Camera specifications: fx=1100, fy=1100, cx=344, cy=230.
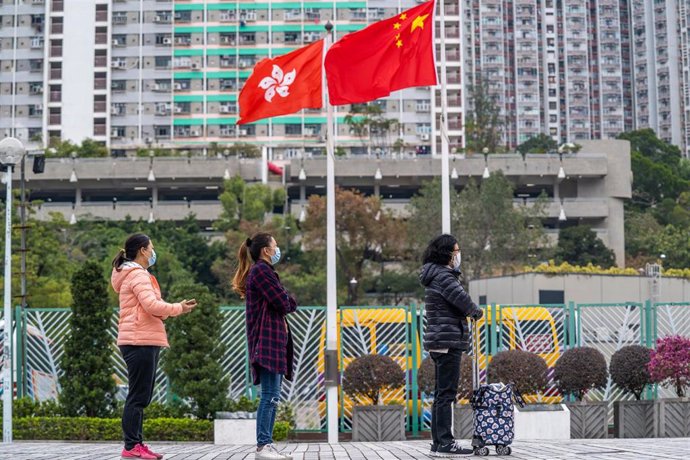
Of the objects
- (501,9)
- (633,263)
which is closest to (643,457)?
(633,263)

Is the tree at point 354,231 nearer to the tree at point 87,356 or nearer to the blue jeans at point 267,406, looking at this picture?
the tree at point 87,356

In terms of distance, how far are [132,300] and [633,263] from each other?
61476 mm

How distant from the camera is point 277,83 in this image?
53.5 feet

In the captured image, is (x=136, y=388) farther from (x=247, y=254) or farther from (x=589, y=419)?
(x=589, y=419)

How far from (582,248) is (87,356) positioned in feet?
186

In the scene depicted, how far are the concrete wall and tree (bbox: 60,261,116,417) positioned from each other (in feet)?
67.3

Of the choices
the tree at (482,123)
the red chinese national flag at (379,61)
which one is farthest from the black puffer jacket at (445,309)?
the tree at (482,123)

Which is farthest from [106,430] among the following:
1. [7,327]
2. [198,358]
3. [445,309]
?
[445,309]

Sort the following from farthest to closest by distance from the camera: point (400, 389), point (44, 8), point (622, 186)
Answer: point (44, 8), point (622, 186), point (400, 389)

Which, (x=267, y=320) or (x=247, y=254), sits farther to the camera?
(x=247, y=254)

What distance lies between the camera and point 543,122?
128125mm

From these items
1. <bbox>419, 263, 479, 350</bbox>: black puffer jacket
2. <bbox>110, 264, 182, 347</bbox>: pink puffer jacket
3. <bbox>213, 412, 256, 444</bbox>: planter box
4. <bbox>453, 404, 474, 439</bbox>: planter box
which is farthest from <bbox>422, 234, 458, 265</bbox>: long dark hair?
<bbox>453, 404, 474, 439</bbox>: planter box

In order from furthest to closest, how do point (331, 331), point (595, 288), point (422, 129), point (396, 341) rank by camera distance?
1. point (422, 129)
2. point (595, 288)
3. point (396, 341)
4. point (331, 331)

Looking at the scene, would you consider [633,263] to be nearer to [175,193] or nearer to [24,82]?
[175,193]
